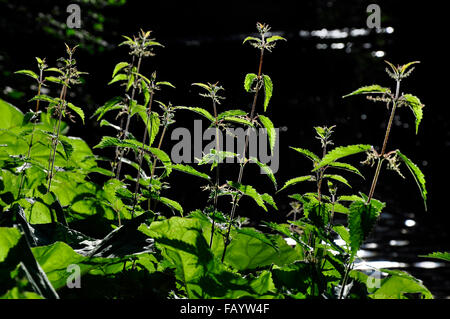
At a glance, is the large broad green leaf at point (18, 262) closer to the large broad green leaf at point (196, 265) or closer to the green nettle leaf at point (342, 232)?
the large broad green leaf at point (196, 265)

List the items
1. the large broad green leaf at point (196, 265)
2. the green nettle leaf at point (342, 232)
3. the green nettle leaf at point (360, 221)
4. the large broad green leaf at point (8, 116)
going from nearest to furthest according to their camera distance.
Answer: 1. the green nettle leaf at point (360, 221)
2. the large broad green leaf at point (196, 265)
3. the green nettle leaf at point (342, 232)
4. the large broad green leaf at point (8, 116)

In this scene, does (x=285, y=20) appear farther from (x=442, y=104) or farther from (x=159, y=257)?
(x=159, y=257)

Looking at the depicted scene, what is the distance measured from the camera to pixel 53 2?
39.8ft

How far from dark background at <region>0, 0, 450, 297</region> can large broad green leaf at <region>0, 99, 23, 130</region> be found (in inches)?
112

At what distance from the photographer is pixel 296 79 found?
15227mm

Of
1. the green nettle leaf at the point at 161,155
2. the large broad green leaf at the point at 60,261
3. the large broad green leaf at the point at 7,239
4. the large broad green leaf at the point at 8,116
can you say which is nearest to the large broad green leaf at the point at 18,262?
the large broad green leaf at the point at 7,239

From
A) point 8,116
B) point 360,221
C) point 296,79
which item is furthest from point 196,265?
point 296,79

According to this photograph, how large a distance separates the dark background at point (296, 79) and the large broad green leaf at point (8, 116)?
112 inches

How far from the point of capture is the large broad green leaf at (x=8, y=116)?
7.93ft

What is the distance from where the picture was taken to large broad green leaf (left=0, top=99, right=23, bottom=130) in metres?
2.42

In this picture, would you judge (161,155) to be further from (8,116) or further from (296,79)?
(296,79)

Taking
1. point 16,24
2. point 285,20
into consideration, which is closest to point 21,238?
point 16,24

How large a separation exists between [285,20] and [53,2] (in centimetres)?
2131

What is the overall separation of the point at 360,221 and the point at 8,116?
2081 mm
